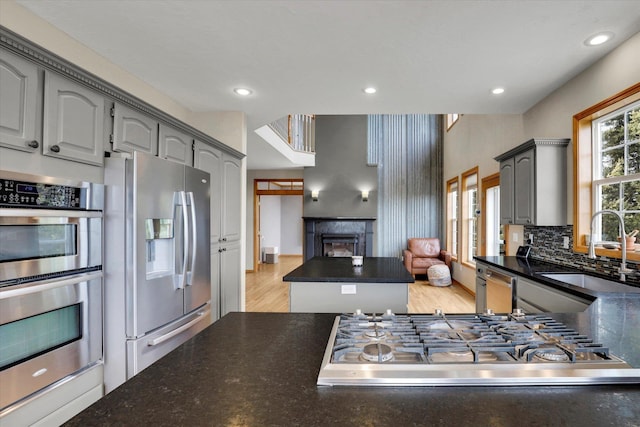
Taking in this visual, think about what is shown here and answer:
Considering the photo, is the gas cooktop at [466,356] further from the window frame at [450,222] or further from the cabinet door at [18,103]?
the window frame at [450,222]

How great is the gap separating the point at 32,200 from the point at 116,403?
4.18 feet

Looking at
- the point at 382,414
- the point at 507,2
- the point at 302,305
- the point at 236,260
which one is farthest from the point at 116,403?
the point at 236,260

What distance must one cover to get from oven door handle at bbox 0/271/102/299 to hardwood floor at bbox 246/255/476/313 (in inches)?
120

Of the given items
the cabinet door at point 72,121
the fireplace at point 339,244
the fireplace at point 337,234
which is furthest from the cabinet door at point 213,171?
the fireplace at point 339,244

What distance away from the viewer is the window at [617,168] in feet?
8.27

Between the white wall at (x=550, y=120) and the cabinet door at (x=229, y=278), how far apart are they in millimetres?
3299

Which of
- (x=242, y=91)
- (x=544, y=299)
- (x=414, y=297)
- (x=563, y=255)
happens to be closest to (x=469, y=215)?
(x=414, y=297)

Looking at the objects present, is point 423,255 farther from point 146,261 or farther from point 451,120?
point 146,261

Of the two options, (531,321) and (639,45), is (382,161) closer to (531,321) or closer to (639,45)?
(639,45)

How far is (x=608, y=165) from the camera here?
279cm

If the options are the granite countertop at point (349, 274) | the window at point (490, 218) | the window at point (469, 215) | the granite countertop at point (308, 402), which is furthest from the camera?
the window at point (469, 215)

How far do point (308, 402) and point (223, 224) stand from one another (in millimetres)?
2910

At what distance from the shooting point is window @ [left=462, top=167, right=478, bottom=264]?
580cm

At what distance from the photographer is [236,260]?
12.4 ft
